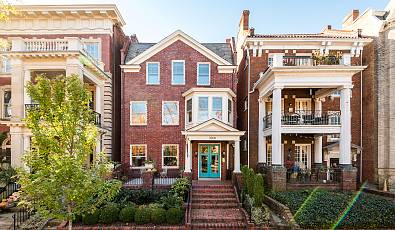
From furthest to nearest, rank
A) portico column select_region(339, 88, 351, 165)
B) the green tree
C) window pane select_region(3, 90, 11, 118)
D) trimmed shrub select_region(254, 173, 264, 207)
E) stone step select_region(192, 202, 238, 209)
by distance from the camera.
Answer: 1. window pane select_region(3, 90, 11, 118)
2. portico column select_region(339, 88, 351, 165)
3. stone step select_region(192, 202, 238, 209)
4. trimmed shrub select_region(254, 173, 264, 207)
5. the green tree

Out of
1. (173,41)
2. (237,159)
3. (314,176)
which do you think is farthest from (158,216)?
(173,41)

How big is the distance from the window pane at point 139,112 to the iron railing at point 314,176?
1131 centimetres

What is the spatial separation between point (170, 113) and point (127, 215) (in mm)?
9995

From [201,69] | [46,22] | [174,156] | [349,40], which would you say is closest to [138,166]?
[174,156]

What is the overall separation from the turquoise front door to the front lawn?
6.95 metres

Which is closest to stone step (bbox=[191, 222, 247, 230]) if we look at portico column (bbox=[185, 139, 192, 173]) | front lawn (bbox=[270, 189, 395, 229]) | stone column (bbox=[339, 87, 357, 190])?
front lawn (bbox=[270, 189, 395, 229])

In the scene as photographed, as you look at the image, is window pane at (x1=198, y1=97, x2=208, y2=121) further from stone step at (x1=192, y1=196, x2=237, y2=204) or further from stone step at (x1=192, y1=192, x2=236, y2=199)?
stone step at (x1=192, y1=196, x2=237, y2=204)

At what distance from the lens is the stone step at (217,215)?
47.8 ft

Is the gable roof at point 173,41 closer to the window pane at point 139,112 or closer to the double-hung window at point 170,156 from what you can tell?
the window pane at point 139,112

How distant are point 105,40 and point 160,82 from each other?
5.19 metres

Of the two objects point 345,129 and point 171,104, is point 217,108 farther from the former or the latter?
point 345,129

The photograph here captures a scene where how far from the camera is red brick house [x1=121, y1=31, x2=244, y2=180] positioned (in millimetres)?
22281

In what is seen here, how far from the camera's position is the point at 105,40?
22484 millimetres

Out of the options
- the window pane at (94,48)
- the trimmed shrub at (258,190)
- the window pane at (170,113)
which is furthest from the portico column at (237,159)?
the window pane at (94,48)
